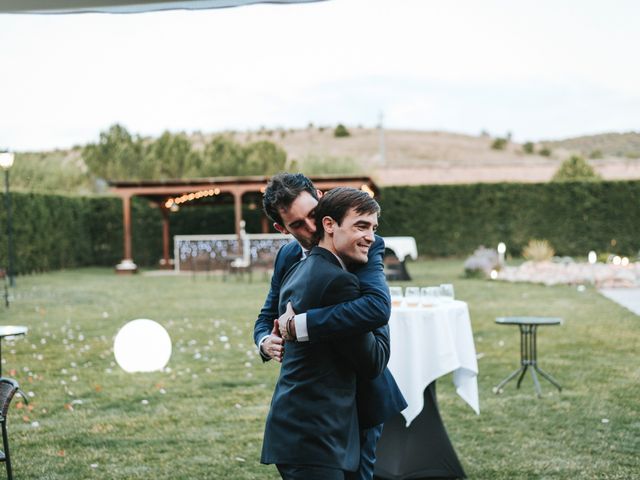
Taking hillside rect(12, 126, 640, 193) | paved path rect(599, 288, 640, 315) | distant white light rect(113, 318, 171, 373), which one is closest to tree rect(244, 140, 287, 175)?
hillside rect(12, 126, 640, 193)

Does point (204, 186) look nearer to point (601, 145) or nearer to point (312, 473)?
point (312, 473)

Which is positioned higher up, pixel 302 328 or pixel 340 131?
pixel 340 131

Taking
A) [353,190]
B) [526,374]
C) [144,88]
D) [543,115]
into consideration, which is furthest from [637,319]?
[543,115]

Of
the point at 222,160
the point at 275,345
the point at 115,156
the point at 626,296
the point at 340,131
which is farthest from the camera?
the point at 340,131

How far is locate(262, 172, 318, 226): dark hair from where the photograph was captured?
8.41ft

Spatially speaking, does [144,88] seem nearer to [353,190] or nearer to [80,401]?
[80,401]

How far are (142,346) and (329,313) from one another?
574 centimetres

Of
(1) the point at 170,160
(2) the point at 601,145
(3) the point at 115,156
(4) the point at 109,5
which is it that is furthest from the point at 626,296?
(2) the point at 601,145

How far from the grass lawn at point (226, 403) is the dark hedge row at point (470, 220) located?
555 inches

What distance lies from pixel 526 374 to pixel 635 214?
66.4 feet

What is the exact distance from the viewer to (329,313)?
84.5 inches

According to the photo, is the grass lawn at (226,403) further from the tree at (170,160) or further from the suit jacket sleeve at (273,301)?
the tree at (170,160)

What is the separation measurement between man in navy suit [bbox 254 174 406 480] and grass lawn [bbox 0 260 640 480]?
93.0 inches

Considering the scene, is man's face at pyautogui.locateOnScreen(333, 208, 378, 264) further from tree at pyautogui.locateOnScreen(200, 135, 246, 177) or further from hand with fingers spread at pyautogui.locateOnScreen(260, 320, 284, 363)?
tree at pyautogui.locateOnScreen(200, 135, 246, 177)
